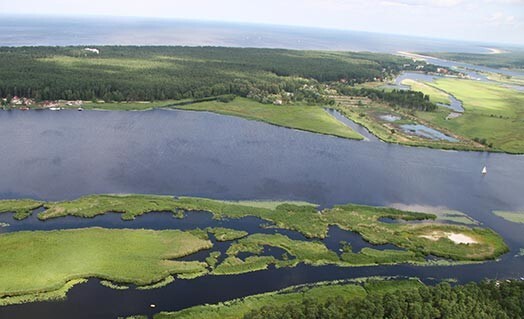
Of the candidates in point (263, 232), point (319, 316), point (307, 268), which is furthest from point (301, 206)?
point (319, 316)

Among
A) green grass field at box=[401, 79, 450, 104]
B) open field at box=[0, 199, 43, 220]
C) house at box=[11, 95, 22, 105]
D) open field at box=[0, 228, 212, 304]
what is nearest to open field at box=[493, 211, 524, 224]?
open field at box=[0, 228, 212, 304]

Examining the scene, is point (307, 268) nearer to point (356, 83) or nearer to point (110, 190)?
point (110, 190)

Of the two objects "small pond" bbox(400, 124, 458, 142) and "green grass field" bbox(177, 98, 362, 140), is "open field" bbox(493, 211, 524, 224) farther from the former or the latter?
"small pond" bbox(400, 124, 458, 142)

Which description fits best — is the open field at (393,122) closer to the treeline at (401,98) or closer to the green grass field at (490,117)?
the treeline at (401,98)

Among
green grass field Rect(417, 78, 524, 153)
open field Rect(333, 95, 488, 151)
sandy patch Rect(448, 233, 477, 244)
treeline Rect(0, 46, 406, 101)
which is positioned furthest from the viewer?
treeline Rect(0, 46, 406, 101)

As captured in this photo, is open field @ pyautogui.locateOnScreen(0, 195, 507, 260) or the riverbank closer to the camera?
the riverbank

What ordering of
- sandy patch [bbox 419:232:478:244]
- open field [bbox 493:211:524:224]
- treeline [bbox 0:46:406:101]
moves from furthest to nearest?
treeline [bbox 0:46:406:101] → open field [bbox 493:211:524:224] → sandy patch [bbox 419:232:478:244]
